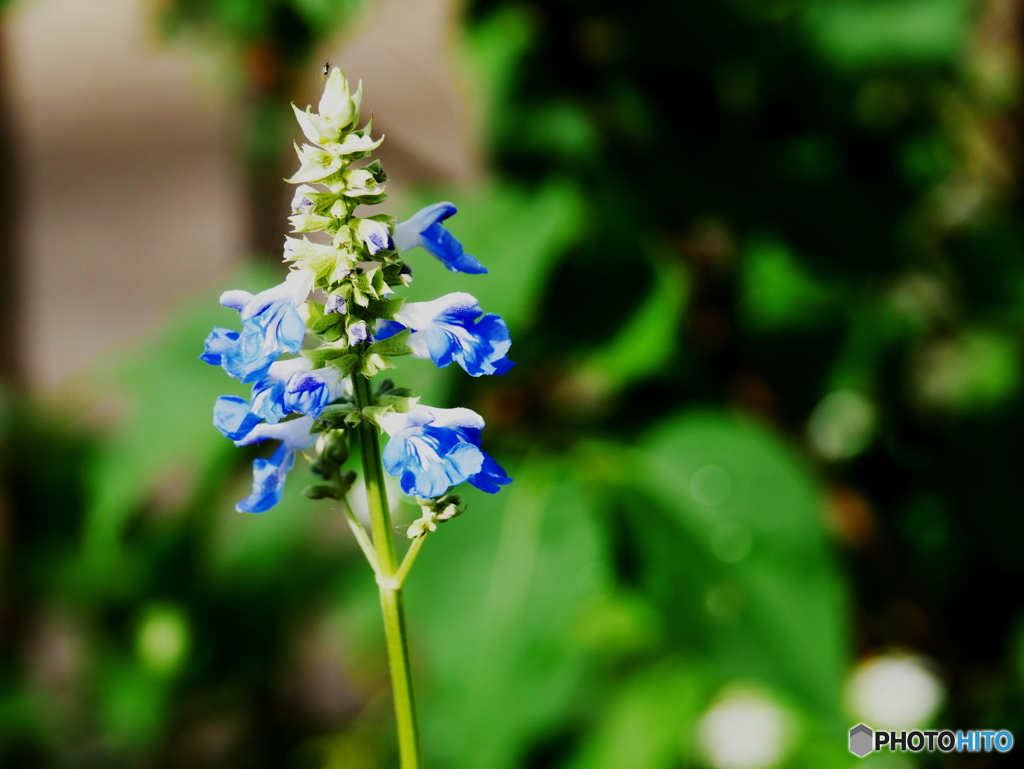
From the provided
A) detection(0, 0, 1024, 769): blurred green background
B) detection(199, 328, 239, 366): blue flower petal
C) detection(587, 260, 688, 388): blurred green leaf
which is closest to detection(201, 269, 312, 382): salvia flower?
detection(199, 328, 239, 366): blue flower petal

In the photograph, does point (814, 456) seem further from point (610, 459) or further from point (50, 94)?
point (50, 94)

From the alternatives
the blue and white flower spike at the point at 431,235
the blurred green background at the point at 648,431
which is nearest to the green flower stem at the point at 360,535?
the blue and white flower spike at the point at 431,235

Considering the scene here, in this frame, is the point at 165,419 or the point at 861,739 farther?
the point at 165,419

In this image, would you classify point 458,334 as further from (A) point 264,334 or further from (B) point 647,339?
(B) point 647,339

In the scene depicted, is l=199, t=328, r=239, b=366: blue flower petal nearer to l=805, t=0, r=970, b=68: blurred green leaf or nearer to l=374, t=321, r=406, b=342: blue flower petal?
l=374, t=321, r=406, b=342: blue flower petal

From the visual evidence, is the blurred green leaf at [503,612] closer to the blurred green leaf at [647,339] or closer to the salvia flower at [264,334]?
the blurred green leaf at [647,339]

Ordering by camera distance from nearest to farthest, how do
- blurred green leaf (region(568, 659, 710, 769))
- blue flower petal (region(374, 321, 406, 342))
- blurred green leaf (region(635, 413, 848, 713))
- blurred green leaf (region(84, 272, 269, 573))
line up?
blue flower petal (region(374, 321, 406, 342)), blurred green leaf (region(635, 413, 848, 713)), blurred green leaf (region(84, 272, 269, 573)), blurred green leaf (region(568, 659, 710, 769))

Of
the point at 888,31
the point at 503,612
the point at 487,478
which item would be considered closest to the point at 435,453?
the point at 487,478
